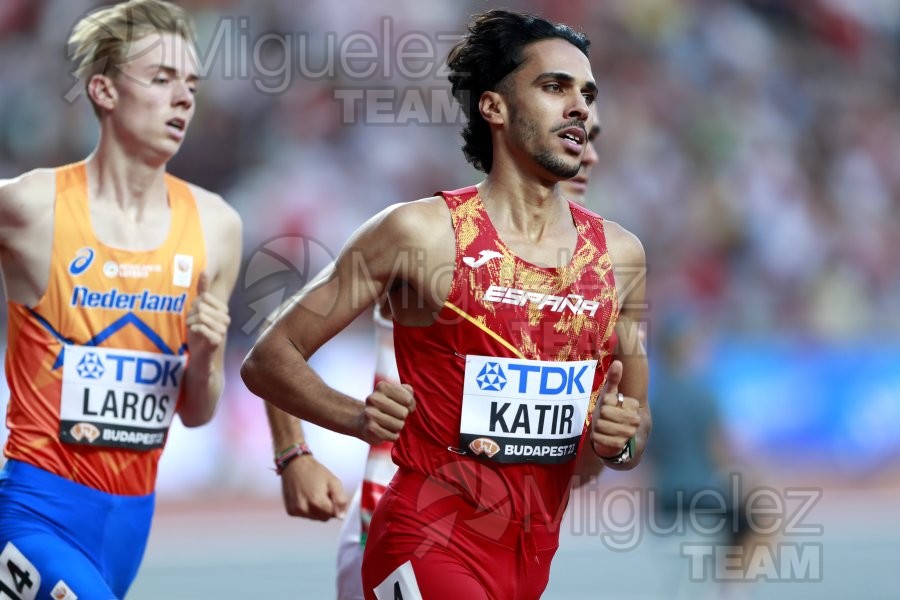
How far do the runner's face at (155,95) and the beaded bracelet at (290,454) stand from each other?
1294 millimetres

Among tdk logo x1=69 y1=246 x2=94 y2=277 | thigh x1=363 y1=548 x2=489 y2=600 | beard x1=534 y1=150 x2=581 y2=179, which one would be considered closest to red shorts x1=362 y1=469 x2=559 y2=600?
thigh x1=363 y1=548 x2=489 y2=600

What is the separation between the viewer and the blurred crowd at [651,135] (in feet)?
37.6

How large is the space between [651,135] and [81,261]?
9882 millimetres

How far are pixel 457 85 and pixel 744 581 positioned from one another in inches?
191

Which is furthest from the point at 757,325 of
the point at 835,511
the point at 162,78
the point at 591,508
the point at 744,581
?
the point at 162,78

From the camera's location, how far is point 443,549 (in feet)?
11.8

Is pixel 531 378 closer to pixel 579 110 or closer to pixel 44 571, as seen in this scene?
pixel 579 110

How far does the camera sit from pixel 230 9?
12.1 meters

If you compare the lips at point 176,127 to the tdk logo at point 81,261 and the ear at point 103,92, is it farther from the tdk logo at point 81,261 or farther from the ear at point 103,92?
the tdk logo at point 81,261

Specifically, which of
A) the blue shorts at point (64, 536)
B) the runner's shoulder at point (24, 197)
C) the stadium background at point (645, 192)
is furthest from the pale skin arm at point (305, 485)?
the stadium background at point (645, 192)

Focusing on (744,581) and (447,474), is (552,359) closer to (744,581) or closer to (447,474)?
(447,474)

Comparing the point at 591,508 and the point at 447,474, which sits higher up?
the point at 591,508

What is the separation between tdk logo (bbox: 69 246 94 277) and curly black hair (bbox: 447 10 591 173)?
4.75 feet

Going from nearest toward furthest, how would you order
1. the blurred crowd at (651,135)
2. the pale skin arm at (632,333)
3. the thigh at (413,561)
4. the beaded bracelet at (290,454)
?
the thigh at (413,561)
the pale skin arm at (632,333)
the beaded bracelet at (290,454)
the blurred crowd at (651,135)
